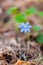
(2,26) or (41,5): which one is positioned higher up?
(41,5)

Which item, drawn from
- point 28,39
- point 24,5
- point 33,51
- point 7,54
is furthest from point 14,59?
point 24,5

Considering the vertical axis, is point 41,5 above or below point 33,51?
above

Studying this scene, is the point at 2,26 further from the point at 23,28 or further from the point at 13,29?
the point at 23,28

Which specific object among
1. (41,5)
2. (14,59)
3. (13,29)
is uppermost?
(41,5)

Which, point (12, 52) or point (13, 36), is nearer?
point (12, 52)

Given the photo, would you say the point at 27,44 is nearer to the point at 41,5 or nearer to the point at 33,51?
the point at 33,51

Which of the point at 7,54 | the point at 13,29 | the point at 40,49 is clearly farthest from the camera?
the point at 13,29

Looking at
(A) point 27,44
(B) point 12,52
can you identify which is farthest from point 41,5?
(B) point 12,52

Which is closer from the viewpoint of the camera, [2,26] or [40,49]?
[40,49]

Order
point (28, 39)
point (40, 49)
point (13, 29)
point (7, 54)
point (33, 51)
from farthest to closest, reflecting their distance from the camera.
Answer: point (13, 29)
point (28, 39)
point (40, 49)
point (33, 51)
point (7, 54)
